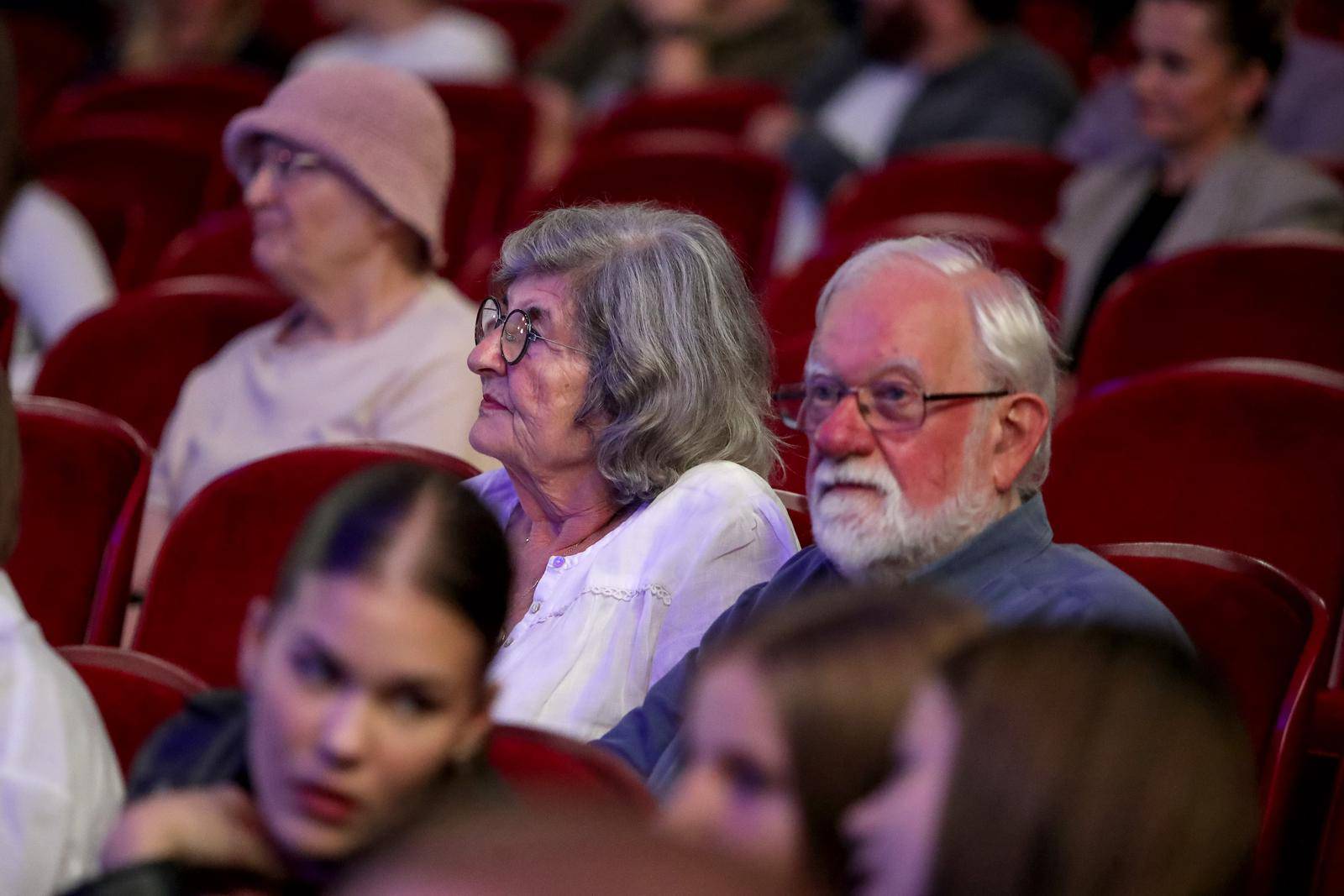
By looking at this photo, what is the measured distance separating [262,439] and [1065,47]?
3.24 m

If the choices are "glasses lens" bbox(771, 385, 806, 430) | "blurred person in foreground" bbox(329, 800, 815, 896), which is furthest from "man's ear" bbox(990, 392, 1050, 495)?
"blurred person in foreground" bbox(329, 800, 815, 896)

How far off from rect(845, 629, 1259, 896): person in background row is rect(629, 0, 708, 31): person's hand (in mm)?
4140

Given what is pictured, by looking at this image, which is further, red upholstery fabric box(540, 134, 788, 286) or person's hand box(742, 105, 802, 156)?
person's hand box(742, 105, 802, 156)

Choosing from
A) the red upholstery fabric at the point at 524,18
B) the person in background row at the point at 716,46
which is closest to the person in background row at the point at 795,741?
the person in background row at the point at 716,46

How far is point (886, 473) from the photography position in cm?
182

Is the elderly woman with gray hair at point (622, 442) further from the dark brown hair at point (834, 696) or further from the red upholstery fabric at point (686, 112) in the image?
the red upholstery fabric at point (686, 112)

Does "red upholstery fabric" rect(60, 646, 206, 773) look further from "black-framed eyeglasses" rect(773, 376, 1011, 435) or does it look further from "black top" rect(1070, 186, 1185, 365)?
"black top" rect(1070, 186, 1185, 365)

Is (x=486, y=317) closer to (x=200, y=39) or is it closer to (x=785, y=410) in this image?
(x=785, y=410)

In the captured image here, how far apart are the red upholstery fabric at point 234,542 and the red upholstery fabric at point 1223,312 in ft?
3.83

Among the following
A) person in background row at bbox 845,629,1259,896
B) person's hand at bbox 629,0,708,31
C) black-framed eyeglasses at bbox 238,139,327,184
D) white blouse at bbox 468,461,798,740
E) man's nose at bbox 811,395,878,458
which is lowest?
white blouse at bbox 468,461,798,740

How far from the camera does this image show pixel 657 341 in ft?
6.35

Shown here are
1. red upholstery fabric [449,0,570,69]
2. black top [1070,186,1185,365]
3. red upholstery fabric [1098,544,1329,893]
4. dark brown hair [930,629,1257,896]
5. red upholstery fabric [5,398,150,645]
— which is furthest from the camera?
red upholstery fabric [449,0,570,69]

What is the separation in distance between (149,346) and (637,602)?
1.31 m

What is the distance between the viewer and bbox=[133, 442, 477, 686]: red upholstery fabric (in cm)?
212
